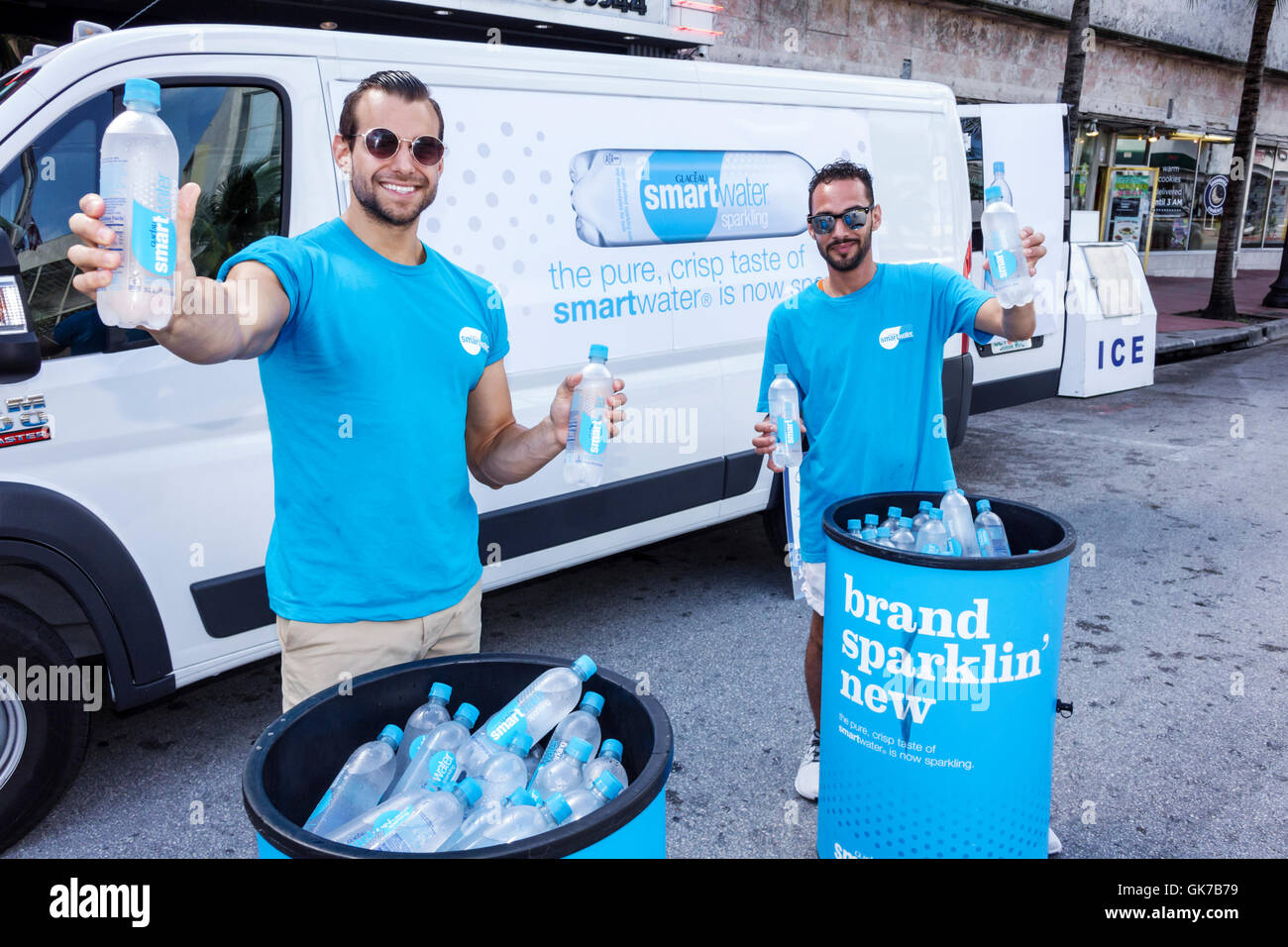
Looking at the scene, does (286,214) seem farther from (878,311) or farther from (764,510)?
(764,510)

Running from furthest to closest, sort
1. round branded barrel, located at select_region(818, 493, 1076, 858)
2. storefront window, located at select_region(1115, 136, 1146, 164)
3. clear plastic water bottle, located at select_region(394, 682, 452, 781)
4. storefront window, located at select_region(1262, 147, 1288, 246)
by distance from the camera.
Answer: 1. storefront window, located at select_region(1262, 147, 1288, 246)
2. storefront window, located at select_region(1115, 136, 1146, 164)
3. round branded barrel, located at select_region(818, 493, 1076, 858)
4. clear plastic water bottle, located at select_region(394, 682, 452, 781)

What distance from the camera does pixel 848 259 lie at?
10.0 feet

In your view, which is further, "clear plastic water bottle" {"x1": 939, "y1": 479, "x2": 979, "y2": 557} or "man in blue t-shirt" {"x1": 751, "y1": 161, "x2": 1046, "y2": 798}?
"man in blue t-shirt" {"x1": 751, "y1": 161, "x2": 1046, "y2": 798}

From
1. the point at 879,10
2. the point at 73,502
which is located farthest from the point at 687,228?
the point at 879,10

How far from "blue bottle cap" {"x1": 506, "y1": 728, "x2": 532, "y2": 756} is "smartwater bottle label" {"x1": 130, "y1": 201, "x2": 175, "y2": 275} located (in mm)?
996

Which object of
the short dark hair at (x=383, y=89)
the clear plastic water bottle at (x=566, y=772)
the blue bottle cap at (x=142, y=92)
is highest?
the short dark hair at (x=383, y=89)

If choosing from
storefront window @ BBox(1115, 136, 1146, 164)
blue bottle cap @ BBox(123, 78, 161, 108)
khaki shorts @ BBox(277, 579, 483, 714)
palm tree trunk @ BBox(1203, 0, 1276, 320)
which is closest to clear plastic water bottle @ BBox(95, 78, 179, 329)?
blue bottle cap @ BBox(123, 78, 161, 108)

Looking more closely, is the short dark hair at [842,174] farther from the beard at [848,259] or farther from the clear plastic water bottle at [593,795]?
the clear plastic water bottle at [593,795]

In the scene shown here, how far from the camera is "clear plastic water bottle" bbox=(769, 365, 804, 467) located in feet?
10.4

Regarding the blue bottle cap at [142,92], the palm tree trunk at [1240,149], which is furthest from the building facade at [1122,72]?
the blue bottle cap at [142,92]

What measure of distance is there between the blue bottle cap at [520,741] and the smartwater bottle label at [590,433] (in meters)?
0.61

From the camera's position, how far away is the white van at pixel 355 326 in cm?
297

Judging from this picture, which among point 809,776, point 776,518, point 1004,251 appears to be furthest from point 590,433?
point 776,518

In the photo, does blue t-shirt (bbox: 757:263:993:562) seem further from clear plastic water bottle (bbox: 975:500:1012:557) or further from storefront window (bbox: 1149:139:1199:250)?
storefront window (bbox: 1149:139:1199:250)
